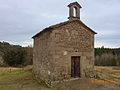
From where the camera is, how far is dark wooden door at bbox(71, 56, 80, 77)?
1178 centimetres

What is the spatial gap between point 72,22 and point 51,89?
5.03 m

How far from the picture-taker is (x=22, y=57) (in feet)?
82.1

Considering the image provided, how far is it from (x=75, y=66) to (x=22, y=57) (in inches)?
587

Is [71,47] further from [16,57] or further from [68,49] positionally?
[16,57]

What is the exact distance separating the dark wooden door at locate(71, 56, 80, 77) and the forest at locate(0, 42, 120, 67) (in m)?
14.7

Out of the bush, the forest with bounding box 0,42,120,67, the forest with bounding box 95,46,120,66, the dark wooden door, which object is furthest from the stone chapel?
the forest with bounding box 95,46,120,66

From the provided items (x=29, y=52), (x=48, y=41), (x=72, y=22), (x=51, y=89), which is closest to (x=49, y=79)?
(x=51, y=89)

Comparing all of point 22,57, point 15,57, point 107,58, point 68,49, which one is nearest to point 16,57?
point 15,57

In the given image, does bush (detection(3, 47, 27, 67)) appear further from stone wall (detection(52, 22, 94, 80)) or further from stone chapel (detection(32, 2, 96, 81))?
stone wall (detection(52, 22, 94, 80))

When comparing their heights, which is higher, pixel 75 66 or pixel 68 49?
pixel 68 49

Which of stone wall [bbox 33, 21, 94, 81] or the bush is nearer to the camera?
stone wall [bbox 33, 21, 94, 81]

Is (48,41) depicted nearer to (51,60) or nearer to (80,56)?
(51,60)

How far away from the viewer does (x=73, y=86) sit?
33.4ft

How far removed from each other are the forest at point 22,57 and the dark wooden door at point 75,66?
14.7 metres
